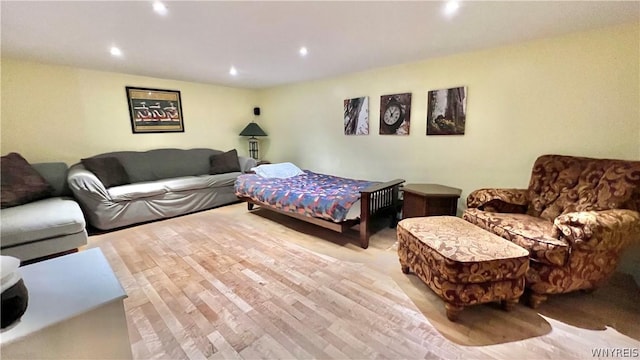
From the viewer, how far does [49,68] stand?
3229mm

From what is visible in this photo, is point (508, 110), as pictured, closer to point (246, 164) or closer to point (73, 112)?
point (246, 164)

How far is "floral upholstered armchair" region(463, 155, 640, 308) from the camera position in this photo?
64.7 inches

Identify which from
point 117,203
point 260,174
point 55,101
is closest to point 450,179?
point 260,174

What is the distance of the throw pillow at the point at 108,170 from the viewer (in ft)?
10.8

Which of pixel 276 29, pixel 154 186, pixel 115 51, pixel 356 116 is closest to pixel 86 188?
pixel 154 186

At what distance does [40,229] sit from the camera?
2299 mm

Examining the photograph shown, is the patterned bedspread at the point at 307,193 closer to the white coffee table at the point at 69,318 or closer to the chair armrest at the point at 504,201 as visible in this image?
the chair armrest at the point at 504,201

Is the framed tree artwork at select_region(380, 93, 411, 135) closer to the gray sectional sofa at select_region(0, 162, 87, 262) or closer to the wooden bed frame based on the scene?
the wooden bed frame

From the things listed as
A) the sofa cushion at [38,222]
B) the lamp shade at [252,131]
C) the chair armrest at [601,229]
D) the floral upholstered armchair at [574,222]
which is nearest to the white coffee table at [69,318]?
the sofa cushion at [38,222]

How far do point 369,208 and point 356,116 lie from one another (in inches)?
65.7

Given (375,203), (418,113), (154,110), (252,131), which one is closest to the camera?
(375,203)

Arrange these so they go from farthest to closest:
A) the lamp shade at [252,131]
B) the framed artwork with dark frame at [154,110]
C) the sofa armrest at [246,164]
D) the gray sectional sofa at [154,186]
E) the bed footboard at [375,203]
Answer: the lamp shade at [252,131] → the sofa armrest at [246,164] → the framed artwork with dark frame at [154,110] → the gray sectional sofa at [154,186] → the bed footboard at [375,203]

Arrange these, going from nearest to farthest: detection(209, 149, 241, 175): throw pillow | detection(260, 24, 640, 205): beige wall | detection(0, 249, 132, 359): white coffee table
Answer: detection(0, 249, 132, 359): white coffee table
detection(260, 24, 640, 205): beige wall
detection(209, 149, 241, 175): throw pillow

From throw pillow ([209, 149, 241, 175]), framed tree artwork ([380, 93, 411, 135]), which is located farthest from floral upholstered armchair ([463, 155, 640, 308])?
throw pillow ([209, 149, 241, 175])
